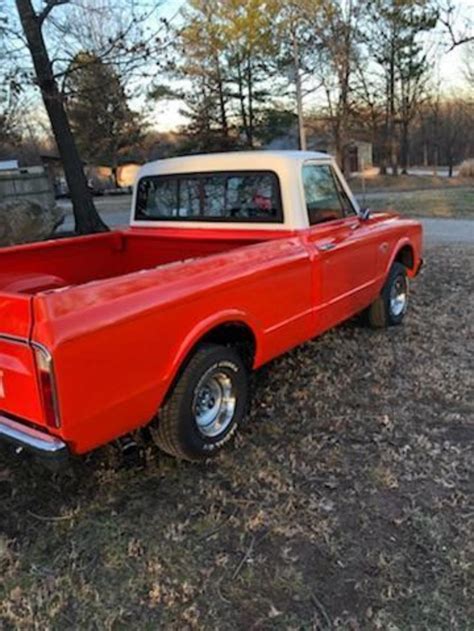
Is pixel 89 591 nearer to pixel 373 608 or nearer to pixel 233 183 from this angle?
pixel 373 608

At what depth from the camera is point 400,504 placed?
2885 mm

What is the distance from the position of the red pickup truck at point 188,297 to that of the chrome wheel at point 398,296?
2cm

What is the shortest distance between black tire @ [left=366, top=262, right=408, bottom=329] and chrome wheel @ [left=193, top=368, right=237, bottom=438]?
2.37 meters

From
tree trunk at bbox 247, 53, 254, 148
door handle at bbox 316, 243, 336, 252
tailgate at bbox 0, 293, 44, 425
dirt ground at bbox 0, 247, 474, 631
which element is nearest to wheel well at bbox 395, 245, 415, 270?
door handle at bbox 316, 243, 336, 252

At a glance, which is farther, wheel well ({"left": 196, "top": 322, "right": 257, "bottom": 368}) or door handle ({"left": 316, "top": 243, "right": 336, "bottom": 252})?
door handle ({"left": 316, "top": 243, "right": 336, "bottom": 252})

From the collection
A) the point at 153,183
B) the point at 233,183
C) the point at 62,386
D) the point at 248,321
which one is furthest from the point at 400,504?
the point at 153,183

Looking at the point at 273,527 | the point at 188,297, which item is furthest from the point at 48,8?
the point at 273,527

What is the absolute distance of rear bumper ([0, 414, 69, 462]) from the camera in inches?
96.6

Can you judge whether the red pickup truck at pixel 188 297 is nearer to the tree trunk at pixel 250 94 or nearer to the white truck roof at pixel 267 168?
the white truck roof at pixel 267 168

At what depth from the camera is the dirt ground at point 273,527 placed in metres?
2.29

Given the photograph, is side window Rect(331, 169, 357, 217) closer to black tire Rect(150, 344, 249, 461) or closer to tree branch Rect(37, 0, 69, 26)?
black tire Rect(150, 344, 249, 461)

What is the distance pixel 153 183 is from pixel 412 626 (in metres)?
3.92

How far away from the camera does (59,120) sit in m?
11.3

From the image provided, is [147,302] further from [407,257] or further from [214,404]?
[407,257]
